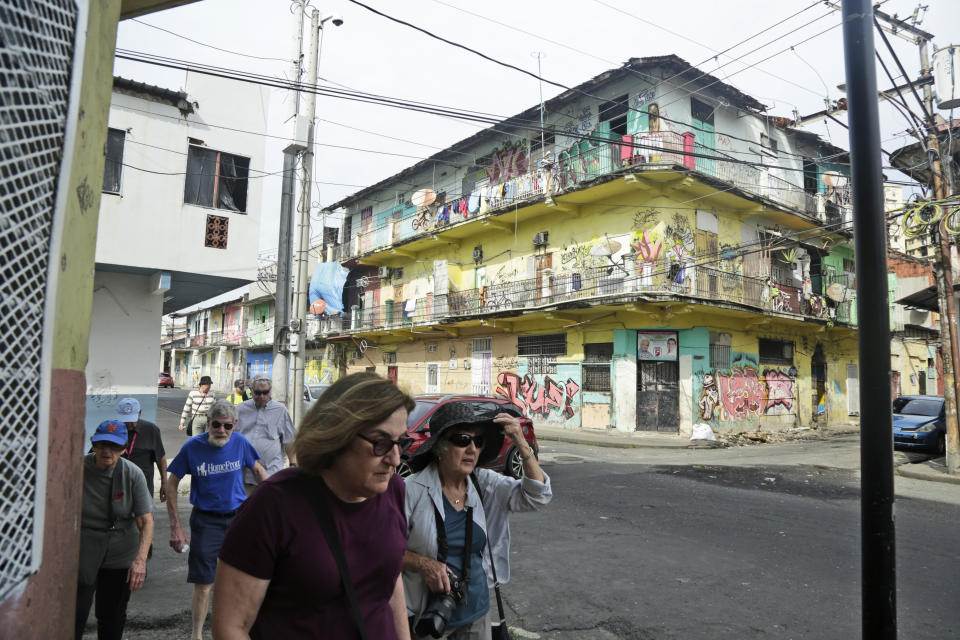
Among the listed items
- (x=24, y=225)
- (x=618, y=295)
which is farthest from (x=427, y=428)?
(x=618, y=295)

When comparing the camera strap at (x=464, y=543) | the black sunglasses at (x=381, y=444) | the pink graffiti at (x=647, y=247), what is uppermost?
the pink graffiti at (x=647, y=247)

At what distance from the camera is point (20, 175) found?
1157 millimetres

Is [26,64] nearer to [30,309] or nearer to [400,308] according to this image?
[30,309]

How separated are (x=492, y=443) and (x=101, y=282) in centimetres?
1093

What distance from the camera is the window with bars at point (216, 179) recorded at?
10930mm

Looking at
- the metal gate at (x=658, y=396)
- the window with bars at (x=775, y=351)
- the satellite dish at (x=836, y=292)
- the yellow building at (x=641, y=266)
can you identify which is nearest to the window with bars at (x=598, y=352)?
the yellow building at (x=641, y=266)

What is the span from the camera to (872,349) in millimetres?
2271

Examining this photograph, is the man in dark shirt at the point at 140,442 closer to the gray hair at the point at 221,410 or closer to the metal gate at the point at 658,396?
the gray hair at the point at 221,410

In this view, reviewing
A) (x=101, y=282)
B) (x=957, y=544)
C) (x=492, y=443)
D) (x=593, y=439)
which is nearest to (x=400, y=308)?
(x=593, y=439)

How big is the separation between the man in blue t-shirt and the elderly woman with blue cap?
43 centimetres

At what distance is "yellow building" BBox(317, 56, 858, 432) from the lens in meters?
18.4

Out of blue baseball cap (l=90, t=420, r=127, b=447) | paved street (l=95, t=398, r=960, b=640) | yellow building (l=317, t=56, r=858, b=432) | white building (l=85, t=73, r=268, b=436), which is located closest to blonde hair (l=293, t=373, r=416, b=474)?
blue baseball cap (l=90, t=420, r=127, b=447)

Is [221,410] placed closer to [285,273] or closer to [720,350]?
[285,273]

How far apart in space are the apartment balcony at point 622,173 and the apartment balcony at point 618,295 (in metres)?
3.01
